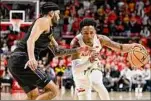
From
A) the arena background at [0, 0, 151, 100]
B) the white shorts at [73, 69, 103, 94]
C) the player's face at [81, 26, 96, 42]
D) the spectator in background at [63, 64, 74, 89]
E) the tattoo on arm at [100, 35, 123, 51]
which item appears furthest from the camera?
the spectator in background at [63, 64, 74, 89]

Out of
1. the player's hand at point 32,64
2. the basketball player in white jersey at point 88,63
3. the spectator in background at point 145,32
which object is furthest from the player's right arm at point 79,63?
the spectator in background at point 145,32

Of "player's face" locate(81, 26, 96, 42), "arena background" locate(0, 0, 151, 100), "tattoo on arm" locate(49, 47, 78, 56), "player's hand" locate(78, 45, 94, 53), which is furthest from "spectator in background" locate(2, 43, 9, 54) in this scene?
"tattoo on arm" locate(49, 47, 78, 56)

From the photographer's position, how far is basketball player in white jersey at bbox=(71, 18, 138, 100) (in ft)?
25.5

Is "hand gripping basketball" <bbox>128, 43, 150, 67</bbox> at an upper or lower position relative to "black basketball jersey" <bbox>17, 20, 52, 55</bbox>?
lower

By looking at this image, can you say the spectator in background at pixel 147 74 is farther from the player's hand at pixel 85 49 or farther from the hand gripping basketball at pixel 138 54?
the player's hand at pixel 85 49

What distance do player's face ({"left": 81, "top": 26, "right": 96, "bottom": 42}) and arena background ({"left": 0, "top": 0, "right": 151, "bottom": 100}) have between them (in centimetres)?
553

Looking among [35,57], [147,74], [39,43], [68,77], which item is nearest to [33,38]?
[39,43]

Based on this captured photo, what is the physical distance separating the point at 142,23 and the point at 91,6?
277 centimetres

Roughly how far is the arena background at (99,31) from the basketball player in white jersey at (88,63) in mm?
5090

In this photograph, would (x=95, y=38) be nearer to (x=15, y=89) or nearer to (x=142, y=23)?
(x=15, y=89)

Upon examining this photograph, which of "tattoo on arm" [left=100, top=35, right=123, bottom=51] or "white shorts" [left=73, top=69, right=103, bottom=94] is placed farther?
"white shorts" [left=73, top=69, right=103, bottom=94]

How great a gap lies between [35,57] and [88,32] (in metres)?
1.36

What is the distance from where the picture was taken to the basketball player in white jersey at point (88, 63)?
7767mm

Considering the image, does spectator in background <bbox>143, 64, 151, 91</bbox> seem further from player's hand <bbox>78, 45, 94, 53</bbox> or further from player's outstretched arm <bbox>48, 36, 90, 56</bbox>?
player's outstretched arm <bbox>48, 36, 90, 56</bbox>
